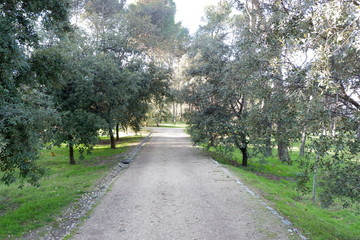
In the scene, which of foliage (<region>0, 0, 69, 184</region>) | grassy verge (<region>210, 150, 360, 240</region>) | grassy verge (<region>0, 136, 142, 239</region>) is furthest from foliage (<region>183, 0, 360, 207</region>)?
grassy verge (<region>0, 136, 142, 239</region>)

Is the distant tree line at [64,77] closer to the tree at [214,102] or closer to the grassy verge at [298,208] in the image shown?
the tree at [214,102]

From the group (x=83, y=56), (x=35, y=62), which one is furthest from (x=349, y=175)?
(x=83, y=56)

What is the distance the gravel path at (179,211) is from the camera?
237 inches

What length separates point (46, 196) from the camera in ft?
31.6

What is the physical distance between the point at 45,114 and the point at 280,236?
21.0 feet

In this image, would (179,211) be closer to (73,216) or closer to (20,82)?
(73,216)

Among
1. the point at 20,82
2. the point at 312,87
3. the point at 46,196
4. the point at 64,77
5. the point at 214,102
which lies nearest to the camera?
the point at 312,87

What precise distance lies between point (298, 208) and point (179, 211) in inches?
195

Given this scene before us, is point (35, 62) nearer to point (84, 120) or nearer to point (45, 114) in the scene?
point (45, 114)

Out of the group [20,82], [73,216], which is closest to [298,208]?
[73,216]

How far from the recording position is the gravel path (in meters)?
6.03

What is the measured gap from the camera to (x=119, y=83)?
14.3 meters

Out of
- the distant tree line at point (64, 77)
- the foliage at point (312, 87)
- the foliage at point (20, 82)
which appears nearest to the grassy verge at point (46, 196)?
the distant tree line at point (64, 77)

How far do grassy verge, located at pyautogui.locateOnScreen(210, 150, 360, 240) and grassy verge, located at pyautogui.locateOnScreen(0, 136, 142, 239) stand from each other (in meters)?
6.51
